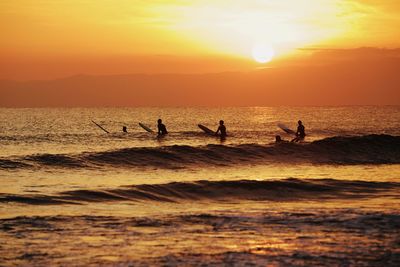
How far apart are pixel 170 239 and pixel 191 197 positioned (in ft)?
25.5

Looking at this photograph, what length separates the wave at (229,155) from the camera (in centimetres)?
2999

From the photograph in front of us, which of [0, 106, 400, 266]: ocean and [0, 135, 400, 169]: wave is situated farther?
[0, 135, 400, 169]: wave

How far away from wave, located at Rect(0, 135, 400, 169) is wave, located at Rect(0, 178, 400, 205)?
885 centimetres

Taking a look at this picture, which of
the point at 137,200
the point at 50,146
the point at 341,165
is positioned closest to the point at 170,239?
the point at 137,200

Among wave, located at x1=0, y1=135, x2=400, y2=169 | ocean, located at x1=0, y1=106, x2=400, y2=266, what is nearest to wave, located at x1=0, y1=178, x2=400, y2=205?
ocean, located at x1=0, y1=106, x2=400, y2=266

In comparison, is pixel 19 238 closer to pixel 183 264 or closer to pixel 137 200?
pixel 183 264

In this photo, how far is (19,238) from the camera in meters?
11.7

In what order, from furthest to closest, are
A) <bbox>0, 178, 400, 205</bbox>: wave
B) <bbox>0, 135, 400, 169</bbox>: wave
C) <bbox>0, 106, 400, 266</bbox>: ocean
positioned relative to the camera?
1. <bbox>0, 135, 400, 169</bbox>: wave
2. <bbox>0, 178, 400, 205</bbox>: wave
3. <bbox>0, 106, 400, 266</bbox>: ocean

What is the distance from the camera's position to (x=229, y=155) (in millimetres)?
34188

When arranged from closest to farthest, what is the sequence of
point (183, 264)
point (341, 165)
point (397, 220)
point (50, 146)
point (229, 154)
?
point (183, 264) < point (397, 220) < point (341, 165) < point (229, 154) < point (50, 146)

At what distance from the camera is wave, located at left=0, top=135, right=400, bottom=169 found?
30.0 m

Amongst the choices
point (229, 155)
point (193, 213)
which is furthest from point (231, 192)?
point (229, 155)

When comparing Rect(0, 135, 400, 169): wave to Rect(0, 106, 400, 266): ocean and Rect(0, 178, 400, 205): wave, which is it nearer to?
Rect(0, 106, 400, 266): ocean

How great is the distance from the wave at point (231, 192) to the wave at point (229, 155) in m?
8.85
